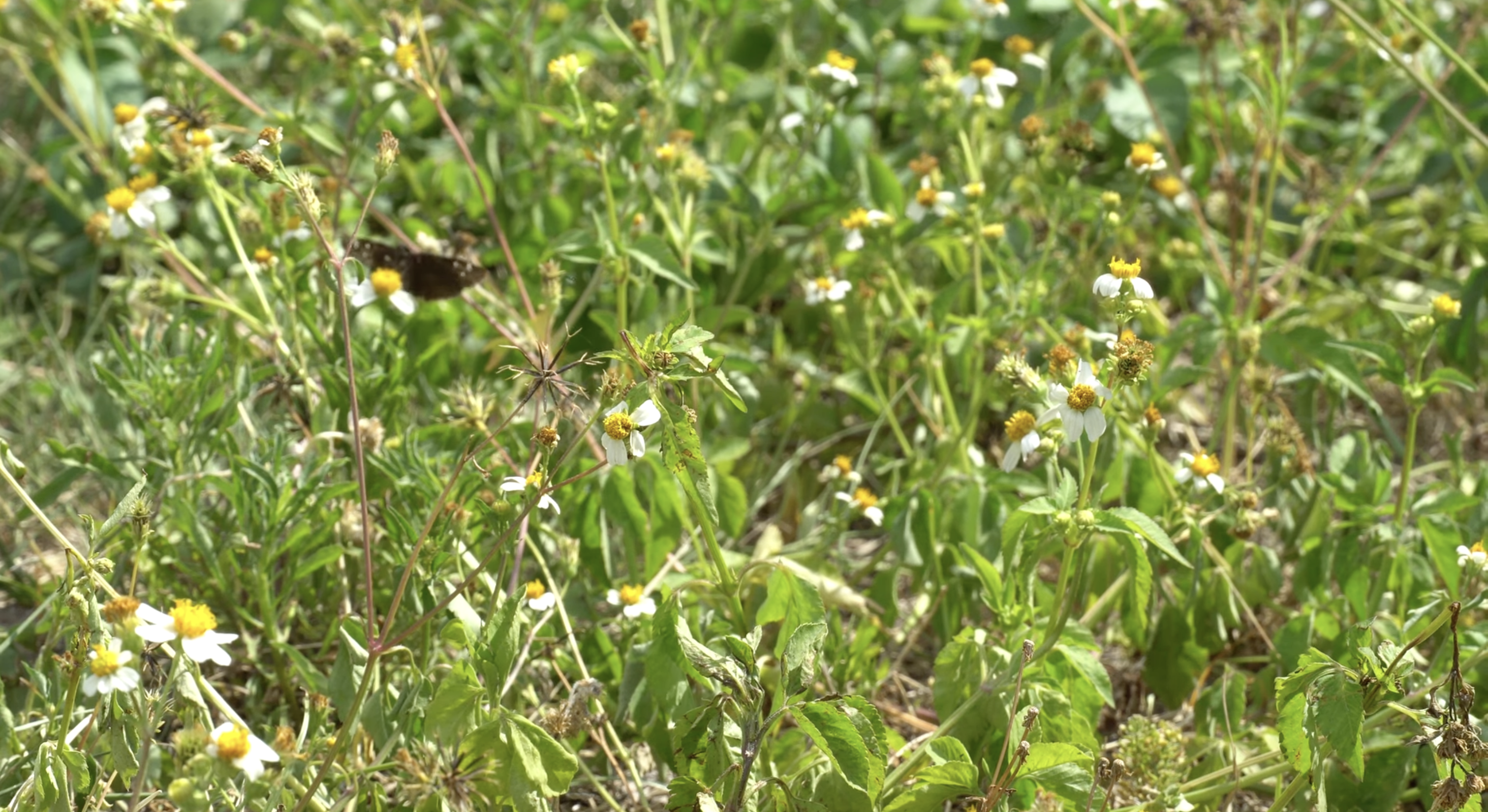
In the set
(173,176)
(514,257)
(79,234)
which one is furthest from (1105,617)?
(79,234)

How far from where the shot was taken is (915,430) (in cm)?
293

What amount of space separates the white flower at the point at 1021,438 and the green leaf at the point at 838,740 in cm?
43

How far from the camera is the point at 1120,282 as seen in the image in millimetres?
1766

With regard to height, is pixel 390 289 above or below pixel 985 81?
below

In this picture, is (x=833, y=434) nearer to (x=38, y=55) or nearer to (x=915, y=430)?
(x=915, y=430)

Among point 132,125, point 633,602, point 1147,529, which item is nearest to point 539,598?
point 633,602

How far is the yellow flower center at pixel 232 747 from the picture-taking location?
1354 millimetres

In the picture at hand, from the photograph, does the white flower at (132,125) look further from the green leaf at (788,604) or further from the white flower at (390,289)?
the green leaf at (788,604)

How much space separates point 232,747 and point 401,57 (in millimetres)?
1390

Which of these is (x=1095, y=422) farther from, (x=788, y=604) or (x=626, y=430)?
(x=626, y=430)

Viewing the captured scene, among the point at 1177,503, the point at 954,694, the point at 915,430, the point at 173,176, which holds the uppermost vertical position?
the point at 173,176

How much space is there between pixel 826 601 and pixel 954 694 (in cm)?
35

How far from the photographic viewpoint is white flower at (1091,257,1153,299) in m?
1.74

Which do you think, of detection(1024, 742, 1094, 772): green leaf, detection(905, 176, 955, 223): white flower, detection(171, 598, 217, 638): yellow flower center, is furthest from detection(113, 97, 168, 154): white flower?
detection(1024, 742, 1094, 772): green leaf
